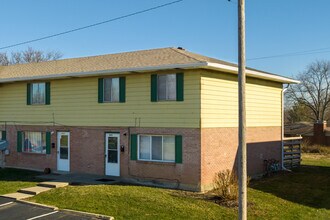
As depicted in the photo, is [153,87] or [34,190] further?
[153,87]

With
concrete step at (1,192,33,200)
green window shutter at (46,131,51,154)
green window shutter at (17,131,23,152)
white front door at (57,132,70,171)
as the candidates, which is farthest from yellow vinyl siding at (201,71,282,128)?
green window shutter at (17,131,23,152)

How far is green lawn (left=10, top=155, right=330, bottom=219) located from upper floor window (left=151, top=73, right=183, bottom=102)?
3.90m

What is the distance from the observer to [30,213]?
13031 mm

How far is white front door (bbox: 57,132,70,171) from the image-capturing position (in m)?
20.4

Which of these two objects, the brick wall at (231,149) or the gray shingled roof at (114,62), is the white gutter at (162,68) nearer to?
the gray shingled roof at (114,62)

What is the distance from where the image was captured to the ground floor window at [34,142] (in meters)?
21.6

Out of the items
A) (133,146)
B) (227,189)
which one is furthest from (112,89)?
(227,189)

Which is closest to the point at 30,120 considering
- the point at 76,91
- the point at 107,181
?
the point at 76,91

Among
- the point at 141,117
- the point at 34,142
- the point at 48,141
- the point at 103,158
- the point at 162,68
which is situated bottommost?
the point at 103,158

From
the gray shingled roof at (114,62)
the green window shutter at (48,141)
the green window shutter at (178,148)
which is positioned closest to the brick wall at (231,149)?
the green window shutter at (178,148)

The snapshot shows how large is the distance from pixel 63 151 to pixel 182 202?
9135 millimetres

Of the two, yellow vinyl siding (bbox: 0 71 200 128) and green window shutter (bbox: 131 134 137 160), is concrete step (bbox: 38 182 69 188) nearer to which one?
green window shutter (bbox: 131 134 137 160)

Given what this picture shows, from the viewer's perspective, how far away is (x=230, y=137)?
17.9m

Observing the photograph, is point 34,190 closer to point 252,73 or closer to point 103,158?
point 103,158
